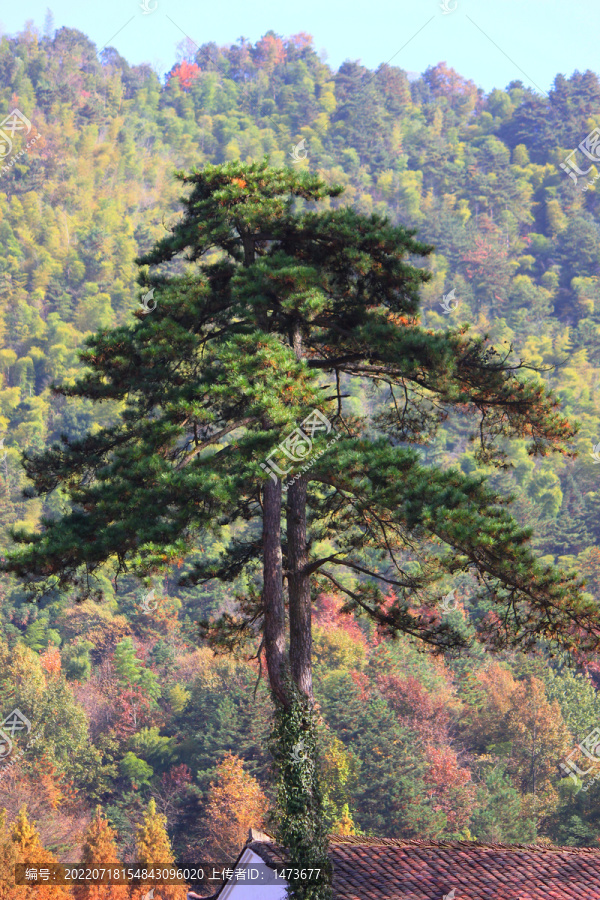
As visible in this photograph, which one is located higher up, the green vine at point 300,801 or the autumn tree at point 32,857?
the green vine at point 300,801

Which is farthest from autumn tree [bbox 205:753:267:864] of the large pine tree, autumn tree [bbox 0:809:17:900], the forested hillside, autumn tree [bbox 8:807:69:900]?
the large pine tree

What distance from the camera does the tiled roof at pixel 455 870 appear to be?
35.6 feet

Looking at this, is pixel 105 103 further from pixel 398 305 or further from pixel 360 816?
pixel 398 305

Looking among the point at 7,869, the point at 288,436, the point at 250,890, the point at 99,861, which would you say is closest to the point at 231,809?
the point at 99,861

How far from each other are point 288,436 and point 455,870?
16.9 ft

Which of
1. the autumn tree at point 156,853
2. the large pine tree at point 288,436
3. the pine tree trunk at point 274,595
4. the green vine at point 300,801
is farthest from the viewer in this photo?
the autumn tree at point 156,853

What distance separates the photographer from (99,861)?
1649 inches

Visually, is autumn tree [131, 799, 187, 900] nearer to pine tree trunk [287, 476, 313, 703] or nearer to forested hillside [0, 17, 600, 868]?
forested hillside [0, 17, 600, 868]

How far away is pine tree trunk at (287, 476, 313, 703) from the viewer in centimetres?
1174

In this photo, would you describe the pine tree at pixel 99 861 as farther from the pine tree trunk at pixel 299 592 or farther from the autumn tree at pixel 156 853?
the pine tree trunk at pixel 299 592

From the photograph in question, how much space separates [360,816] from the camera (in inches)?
1763

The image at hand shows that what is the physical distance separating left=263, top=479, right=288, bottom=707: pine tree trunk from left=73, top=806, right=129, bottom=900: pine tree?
34313 millimetres

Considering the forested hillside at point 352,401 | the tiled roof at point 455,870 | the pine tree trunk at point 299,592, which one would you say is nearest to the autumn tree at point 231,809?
the forested hillside at point 352,401

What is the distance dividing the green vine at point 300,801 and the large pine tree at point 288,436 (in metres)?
0.04
